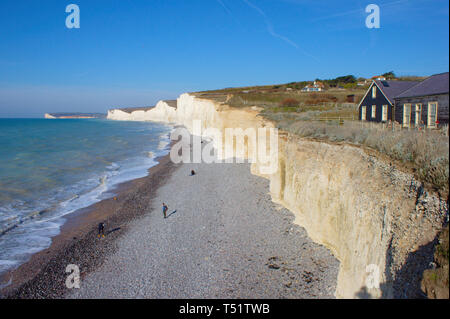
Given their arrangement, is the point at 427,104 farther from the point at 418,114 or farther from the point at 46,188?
the point at 46,188

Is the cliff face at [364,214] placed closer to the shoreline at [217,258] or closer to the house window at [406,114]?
the shoreline at [217,258]

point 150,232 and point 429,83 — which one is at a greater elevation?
point 429,83

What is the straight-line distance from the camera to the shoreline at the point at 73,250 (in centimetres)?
993

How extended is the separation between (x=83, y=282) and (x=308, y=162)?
9928mm

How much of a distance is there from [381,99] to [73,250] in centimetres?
1640

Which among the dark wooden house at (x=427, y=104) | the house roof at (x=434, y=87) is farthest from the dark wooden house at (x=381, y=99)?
the house roof at (x=434, y=87)

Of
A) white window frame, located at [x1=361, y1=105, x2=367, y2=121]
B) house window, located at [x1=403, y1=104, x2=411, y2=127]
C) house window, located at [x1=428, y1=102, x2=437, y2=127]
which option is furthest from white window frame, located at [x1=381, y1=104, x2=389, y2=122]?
house window, located at [x1=428, y1=102, x2=437, y2=127]

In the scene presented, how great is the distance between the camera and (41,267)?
11.2 m

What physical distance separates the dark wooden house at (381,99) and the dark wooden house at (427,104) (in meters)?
3.68

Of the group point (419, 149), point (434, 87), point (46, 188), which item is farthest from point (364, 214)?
point (46, 188)

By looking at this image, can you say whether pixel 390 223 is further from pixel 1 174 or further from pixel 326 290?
pixel 1 174

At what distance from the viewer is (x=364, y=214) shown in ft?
23.0

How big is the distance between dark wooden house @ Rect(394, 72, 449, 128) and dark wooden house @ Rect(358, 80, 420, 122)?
3677 mm
